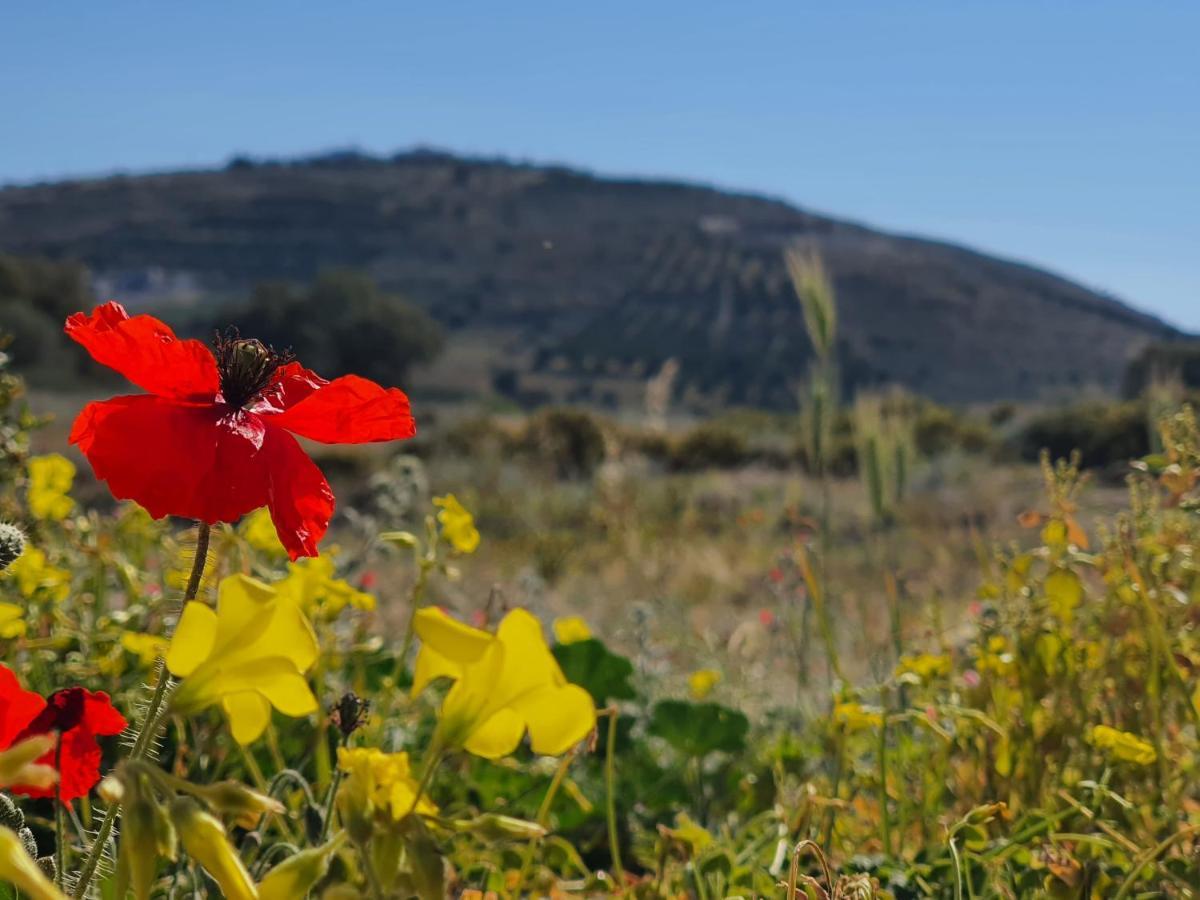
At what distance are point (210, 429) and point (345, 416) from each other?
0.34ft

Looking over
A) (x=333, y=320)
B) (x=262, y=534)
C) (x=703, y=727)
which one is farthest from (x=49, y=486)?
(x=333, y=320)

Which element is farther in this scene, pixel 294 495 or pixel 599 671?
pixel 599 671

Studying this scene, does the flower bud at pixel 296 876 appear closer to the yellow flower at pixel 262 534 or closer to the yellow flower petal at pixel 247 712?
the yellow flower petal at pixel 247 712

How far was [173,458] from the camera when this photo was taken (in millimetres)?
830

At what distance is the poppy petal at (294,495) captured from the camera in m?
0.85

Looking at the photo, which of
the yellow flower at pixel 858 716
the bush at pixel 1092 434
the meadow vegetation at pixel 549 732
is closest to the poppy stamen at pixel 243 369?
the meadow vegetation at pixel 549 732

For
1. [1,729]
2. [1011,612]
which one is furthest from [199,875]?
[1011,612]

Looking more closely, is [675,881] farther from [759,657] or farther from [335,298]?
[335,298]

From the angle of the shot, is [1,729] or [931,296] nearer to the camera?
[1,729]

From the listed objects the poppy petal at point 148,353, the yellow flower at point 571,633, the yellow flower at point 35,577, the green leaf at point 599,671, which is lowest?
the green leaf at point 599,671

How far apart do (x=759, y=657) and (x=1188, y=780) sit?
321 cm

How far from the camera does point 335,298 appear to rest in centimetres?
3556

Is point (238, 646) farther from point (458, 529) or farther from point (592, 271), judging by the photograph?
point (592, 271)

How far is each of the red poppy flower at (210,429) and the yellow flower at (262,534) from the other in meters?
0.57
